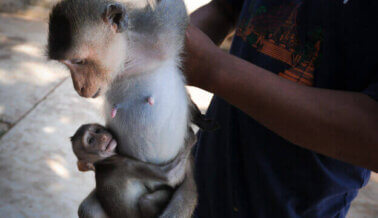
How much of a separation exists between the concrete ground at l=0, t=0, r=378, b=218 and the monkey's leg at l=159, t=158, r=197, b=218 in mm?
1076

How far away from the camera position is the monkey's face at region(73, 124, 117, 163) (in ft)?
3.25

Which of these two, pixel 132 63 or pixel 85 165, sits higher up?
pixel 132 63

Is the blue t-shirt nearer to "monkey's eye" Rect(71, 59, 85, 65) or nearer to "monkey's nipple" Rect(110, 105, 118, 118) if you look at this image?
"monkey's nipple" Rect(110, 105, 118, 118)

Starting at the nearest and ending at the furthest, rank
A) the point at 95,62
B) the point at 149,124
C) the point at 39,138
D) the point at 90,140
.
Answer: the point at 95,62, the point at 149,124, the point at 90,140, the point at 39,138

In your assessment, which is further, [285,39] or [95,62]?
[285,39]

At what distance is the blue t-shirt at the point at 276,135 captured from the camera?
32.2 inches

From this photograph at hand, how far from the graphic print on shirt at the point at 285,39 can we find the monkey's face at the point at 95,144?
0.54 meters

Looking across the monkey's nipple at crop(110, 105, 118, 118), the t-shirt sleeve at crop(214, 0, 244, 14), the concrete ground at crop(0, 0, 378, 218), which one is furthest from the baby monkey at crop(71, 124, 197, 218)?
the concrete ground at crop(0, 0, 378, 218)

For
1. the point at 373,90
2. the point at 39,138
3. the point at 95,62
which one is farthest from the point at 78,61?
the point at 39,138

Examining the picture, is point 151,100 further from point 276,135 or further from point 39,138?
point 39,138

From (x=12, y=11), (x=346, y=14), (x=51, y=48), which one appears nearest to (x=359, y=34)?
(x=346, y=14)

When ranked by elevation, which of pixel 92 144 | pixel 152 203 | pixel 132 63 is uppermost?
pixel 132 63

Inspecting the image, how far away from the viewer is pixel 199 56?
85 cm

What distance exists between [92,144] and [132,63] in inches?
12.5
